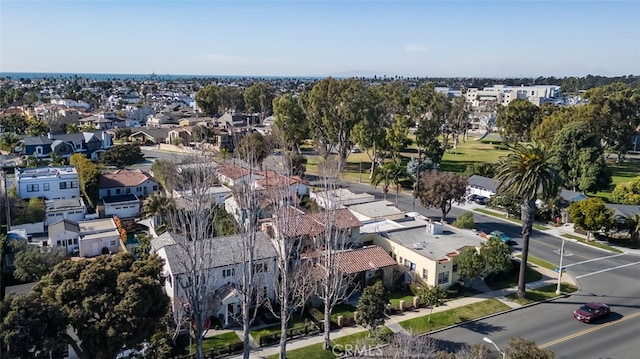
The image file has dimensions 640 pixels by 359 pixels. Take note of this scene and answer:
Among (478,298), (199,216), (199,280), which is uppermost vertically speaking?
(199,216)

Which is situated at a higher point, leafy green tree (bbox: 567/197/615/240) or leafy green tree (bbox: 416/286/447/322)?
leafy green tree (bbox: 567/197/615/240)

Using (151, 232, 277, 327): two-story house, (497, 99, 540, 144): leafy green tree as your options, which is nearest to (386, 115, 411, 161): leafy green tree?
(497, 99, 540, 144): leafy green tree

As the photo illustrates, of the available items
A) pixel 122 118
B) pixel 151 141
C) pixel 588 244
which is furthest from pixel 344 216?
pixel 122 118

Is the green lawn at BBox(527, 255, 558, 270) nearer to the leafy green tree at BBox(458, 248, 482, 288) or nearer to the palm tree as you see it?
the palm tree

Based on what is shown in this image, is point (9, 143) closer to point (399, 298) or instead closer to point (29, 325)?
point (29, 325)

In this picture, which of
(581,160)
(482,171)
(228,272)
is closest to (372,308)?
(228,272)

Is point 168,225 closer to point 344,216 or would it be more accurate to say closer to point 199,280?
point 344,216

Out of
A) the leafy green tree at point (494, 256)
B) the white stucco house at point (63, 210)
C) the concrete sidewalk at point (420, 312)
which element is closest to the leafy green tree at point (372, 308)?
the concrete sidewalk at point (420, 312)
